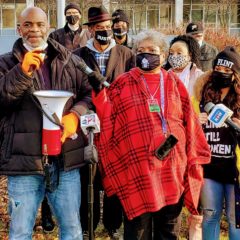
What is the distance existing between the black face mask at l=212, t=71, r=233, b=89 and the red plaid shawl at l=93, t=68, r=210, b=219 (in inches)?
19.9

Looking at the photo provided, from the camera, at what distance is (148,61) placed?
4125 millimetres

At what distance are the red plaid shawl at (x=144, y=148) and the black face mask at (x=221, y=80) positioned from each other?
0.51 meters

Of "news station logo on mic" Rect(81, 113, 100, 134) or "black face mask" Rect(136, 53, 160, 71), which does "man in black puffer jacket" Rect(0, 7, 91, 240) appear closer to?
"news station logo on mic" Rect(81, 113, 100, 134)

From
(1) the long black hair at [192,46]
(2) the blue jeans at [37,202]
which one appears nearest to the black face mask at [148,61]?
(2) the blue jeans at [37,202]

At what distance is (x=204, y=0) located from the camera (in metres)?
35.1

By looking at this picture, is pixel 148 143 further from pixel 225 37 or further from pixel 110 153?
pixel 225 37

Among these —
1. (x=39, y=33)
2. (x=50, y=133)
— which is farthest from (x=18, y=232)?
(x=39, y=33)

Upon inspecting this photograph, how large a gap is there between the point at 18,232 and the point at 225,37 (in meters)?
13.9

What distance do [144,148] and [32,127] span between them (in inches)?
34.2

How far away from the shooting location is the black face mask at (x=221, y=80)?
4.62 meters

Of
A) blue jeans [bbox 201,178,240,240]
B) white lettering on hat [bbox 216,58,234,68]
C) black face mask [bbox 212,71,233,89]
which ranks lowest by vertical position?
blue jeans [bbox 201,178,240,240]

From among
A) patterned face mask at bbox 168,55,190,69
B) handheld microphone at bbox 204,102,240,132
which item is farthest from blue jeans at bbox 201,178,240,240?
patterned face mask at bbox 168,55,190,69

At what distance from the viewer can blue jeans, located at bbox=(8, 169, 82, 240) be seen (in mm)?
3980

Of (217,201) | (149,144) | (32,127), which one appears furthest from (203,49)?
(32,127)
